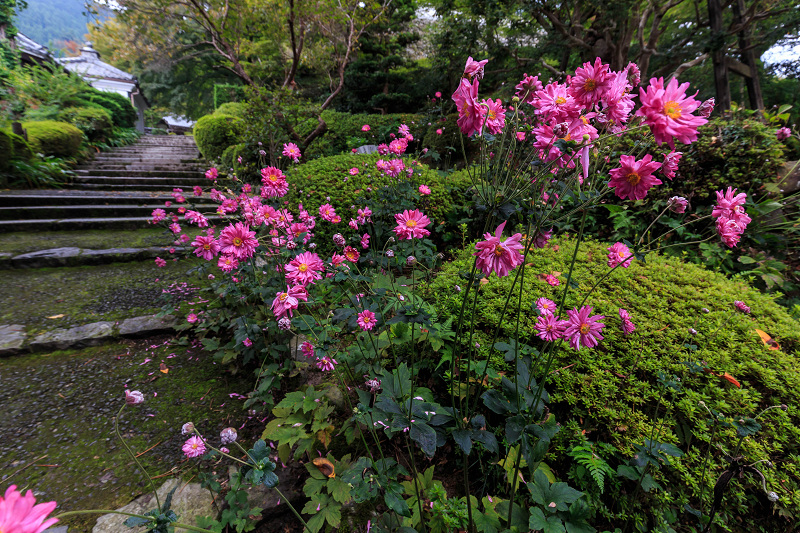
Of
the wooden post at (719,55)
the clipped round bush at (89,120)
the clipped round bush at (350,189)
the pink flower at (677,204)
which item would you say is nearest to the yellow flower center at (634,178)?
the pink flower at (677,204)

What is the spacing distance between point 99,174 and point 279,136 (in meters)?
4.70

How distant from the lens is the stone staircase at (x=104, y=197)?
4344mm

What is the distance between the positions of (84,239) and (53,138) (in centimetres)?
410

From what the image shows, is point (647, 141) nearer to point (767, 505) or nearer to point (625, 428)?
point (625, 428)

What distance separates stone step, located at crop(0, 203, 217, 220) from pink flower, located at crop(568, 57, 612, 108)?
433cm

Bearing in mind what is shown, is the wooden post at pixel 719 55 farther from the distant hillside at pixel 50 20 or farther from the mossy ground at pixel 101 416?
the distant hillside at pixel 50 20

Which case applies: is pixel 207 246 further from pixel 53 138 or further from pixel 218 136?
pixel 53 138

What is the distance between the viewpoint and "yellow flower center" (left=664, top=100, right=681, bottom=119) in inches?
27.1

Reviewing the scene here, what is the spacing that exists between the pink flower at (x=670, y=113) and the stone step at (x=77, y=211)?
4.51 meters

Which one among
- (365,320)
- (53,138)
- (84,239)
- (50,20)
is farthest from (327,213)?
(50,20)

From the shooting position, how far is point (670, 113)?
2.28ft

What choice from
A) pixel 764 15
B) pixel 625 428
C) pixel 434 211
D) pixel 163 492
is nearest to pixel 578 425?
pixel 625 428

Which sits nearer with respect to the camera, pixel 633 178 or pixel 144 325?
pixel 633 178

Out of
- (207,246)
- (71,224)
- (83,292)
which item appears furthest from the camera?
(71,224)
